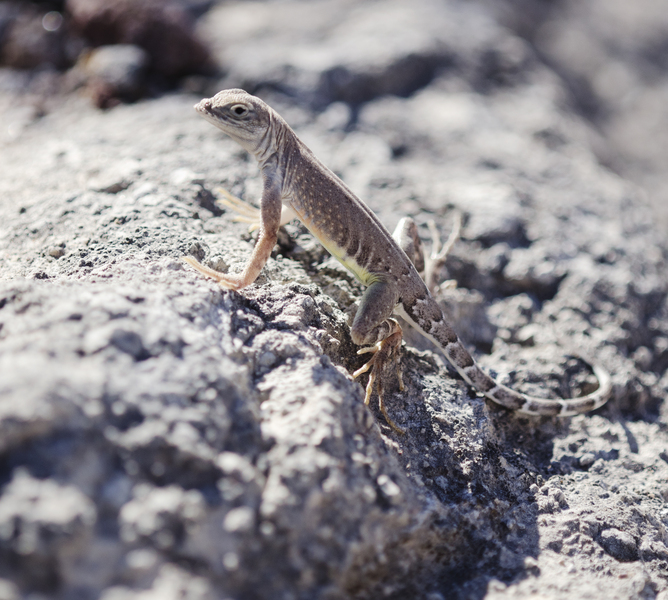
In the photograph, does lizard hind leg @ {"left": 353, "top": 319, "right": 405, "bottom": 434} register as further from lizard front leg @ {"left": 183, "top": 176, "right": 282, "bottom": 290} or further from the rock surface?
lizard front leg @ {"left": 183, "top": 176, "right": 282, "bottom": 290}

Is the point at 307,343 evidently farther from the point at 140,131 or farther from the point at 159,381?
the point at 140,131

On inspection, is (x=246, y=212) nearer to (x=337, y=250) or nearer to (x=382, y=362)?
(x=337, y=250)

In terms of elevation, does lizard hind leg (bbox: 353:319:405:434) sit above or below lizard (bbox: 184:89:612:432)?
below

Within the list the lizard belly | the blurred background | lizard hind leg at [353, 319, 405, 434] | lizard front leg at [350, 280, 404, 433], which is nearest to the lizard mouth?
the lizard belly

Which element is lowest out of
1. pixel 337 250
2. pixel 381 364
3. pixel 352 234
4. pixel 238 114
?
pixel 381 364

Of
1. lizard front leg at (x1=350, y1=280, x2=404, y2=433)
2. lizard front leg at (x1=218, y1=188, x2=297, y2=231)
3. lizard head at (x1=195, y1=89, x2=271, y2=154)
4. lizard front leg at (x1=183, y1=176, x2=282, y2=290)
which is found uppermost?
lizard head at (x1=195, y1=89, x2=271, y2=154)

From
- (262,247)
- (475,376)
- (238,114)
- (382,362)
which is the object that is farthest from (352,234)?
(475,376)
